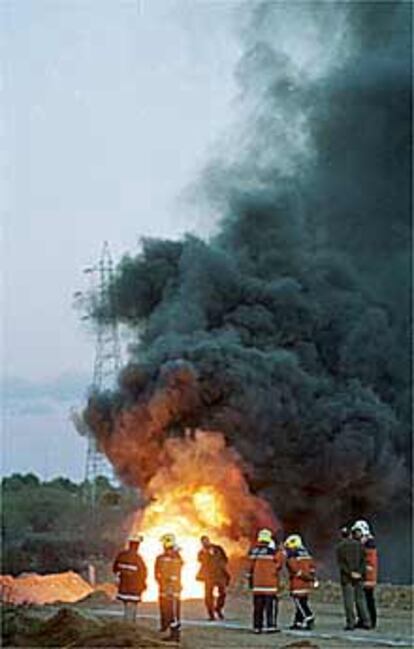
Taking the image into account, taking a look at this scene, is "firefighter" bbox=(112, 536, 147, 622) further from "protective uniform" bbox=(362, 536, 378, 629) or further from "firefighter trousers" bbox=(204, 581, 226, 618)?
"protective uniform" bbox=(362, 536, 378, 629)

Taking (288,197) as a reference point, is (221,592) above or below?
below

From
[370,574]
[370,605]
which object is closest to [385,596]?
[370,605]

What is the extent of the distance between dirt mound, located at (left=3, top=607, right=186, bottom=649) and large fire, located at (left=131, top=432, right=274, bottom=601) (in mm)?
14300

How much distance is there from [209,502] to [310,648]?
21.1 m

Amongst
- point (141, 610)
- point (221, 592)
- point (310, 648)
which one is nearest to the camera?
point (310, 648)

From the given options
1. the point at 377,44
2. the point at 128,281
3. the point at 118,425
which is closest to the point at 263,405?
the point at 118,425

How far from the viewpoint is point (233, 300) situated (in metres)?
50.0

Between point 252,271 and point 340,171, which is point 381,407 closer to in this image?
point 252,271

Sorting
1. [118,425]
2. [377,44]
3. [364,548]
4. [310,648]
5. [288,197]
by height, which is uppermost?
[377,44]

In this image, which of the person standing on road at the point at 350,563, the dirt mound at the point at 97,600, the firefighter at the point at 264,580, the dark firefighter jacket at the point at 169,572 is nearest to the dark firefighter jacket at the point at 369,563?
the person standing on road at the point at 350,563

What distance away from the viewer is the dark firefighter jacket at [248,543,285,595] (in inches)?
914

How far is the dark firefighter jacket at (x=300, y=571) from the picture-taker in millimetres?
23453

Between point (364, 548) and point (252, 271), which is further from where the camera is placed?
point (252, 271)

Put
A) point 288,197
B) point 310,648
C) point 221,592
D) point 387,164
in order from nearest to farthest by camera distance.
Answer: point 310,648, point 221,592, point 288,197, point 387,164
